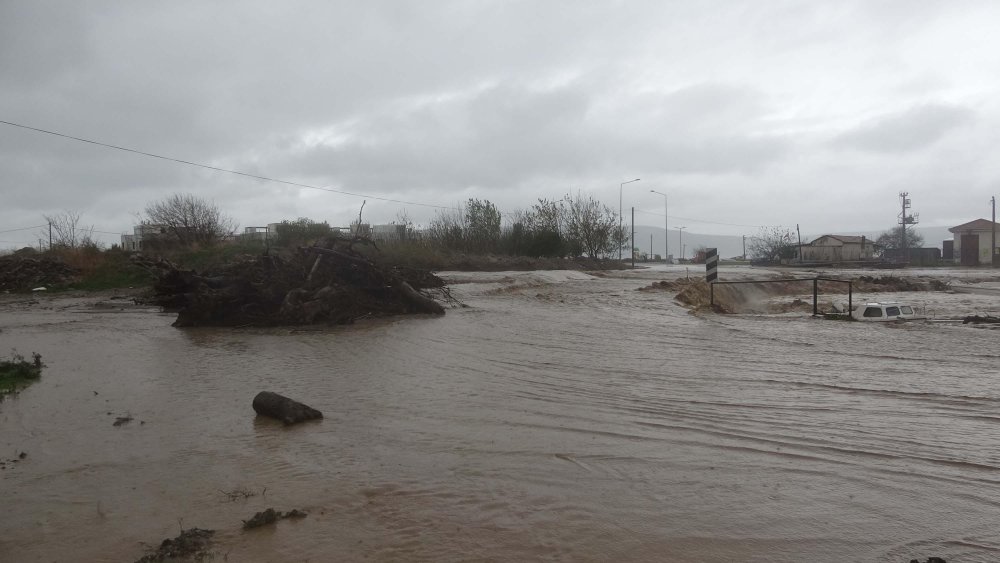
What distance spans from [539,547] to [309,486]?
1974 millimetres

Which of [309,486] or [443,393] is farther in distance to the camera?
[443,393]

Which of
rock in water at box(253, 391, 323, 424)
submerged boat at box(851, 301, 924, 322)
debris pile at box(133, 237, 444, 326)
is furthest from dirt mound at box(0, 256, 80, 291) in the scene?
submerged boat at box(851, 301, 924, 322)

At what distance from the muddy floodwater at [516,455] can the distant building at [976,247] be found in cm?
7479

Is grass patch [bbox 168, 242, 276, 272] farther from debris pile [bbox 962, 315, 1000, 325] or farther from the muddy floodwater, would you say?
debris pile [bbox 962, 315, 1000, 325]

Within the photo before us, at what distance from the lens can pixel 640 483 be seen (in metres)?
A: 4.88

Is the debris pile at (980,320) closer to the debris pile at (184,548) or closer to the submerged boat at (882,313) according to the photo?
the submerged boat at (882,313)

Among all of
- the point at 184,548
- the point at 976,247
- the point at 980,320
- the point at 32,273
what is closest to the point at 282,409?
the point at 184,548

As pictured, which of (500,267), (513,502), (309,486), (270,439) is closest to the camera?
(513,502)

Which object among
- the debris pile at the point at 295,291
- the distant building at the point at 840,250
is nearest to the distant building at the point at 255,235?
the debris pile at the point at 295,291

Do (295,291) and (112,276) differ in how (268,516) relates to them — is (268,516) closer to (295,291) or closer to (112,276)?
(295,291)

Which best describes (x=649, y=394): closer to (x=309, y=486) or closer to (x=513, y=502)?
(x=513, y=502)

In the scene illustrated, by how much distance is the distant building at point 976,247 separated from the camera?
236 feet

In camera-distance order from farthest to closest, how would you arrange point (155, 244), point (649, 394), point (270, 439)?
point (155, 244), point (649, 394), point (270, 439)

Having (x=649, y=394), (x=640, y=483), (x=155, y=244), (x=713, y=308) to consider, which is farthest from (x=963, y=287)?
(x=155, y=244)
